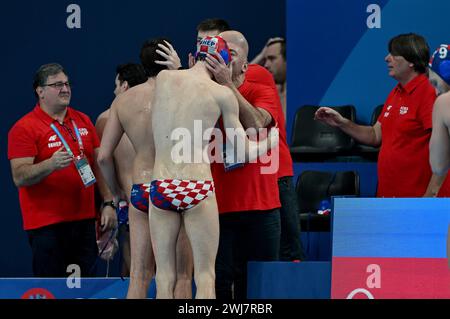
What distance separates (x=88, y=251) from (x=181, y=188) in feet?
6.15

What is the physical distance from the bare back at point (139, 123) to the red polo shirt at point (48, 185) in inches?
44.0

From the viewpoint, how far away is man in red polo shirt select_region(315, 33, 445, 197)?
6.55 metres

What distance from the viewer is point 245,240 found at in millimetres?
5770

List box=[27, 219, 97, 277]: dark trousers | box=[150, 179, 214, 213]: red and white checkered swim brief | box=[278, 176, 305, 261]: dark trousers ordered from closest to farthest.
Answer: box=[150, 179, 214, 213]: red and white checkered swim brief
box=[278, 176, 305, 261]: dark trousers
box=[27, 219, 97, 277]: dark trousers

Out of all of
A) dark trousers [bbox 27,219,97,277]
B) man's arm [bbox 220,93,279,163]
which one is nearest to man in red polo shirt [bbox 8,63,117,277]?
dark trousers [bbox 27,219,97,277]

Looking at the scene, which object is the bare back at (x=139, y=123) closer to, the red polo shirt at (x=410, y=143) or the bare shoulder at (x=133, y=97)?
the bare shoulder at (x=133, y=97)

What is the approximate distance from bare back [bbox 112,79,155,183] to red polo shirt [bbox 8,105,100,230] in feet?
3.67

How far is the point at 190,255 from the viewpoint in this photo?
5.57 meters

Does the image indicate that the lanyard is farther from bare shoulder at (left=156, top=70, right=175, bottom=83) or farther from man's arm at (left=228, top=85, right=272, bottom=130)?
man's arm at (left=228, top=85, right=272, bottom=130)

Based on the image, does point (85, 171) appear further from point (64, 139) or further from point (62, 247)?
point (62, 247)

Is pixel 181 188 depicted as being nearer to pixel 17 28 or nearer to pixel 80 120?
pixel 80 120

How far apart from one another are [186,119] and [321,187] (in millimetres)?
2811

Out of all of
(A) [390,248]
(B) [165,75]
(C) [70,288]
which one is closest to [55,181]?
(C) [70,288]

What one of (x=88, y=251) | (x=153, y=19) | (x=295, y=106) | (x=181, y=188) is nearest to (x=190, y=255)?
(x=181, y=188)
